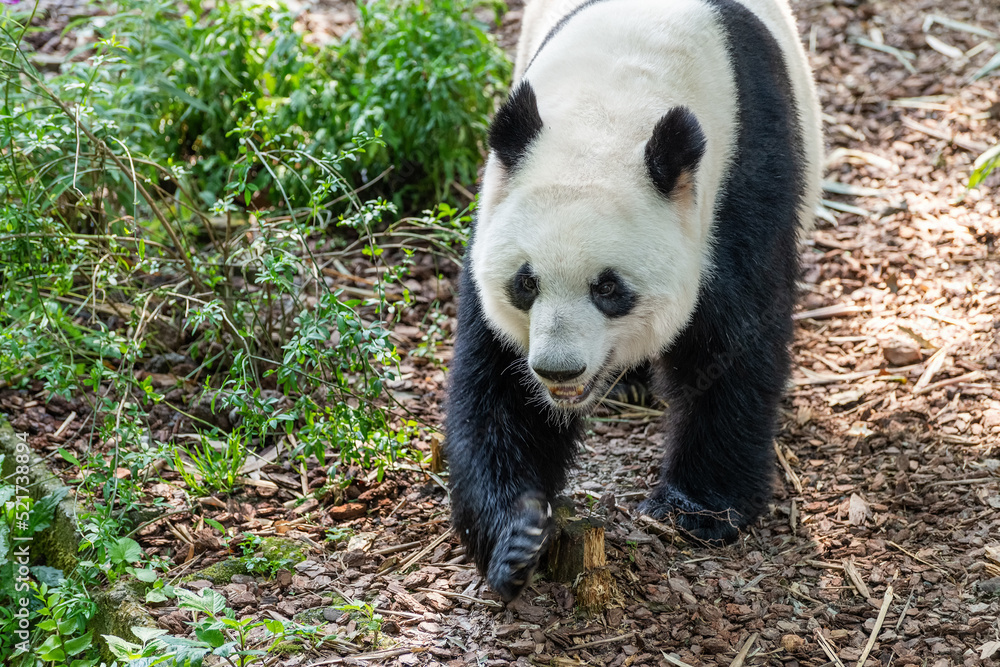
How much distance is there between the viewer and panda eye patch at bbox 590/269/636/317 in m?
3.51

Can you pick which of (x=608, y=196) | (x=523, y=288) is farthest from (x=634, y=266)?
(x=523, y=288)

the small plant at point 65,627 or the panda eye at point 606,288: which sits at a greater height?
the panda eye at point 606,288

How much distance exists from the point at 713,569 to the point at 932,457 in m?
1.33

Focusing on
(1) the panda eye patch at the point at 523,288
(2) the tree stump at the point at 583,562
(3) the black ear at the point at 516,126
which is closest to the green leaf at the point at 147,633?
(2) the tree stump at the point at 583,562

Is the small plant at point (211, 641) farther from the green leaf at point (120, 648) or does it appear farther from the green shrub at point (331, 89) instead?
the green shrub at point (331, 89)

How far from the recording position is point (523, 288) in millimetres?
3625

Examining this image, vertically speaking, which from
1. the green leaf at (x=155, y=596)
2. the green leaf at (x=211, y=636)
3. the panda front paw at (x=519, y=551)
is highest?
the green leaf at (x=211, y=636)

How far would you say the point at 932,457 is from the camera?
180 inches

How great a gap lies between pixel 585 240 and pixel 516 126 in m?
0.58

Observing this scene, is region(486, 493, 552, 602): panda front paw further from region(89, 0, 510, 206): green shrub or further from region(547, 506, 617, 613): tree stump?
region(89, 0, 510, 206): green shrub

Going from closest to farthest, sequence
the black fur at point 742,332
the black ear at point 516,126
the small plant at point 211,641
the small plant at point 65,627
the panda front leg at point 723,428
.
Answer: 1. the small plant at point 211,641
2. the small plant at point 65,627
3. the black ear at point 516,126
4. the black fur at point 742,332
5. the panda front leg at point 723,428

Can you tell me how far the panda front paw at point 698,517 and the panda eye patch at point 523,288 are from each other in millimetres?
1302

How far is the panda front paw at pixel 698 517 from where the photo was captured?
427cm

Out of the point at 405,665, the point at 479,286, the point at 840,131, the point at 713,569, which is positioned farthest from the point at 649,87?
the point at 840,131
